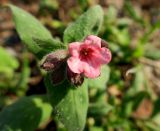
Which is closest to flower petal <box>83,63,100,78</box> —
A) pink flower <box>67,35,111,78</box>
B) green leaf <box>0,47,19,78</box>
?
pink flower <box>67,35,111,78</box>

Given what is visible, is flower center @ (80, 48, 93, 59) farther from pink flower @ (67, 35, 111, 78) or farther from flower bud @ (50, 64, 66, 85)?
flower bud @ (50, 64, 66, 85)

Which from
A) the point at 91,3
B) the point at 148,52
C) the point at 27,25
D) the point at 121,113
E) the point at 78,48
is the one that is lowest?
the point at 121,113

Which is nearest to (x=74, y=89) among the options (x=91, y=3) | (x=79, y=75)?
(x=79, y=75)

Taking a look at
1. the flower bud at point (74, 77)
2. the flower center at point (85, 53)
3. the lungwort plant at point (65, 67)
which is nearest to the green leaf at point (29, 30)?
the lungwort plant at point (65, 67)

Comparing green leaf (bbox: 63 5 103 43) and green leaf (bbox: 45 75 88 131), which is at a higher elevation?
green leaf (bbox: 63 5 103 43)

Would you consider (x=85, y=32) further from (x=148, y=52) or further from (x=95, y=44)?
(x=148, y=52)
